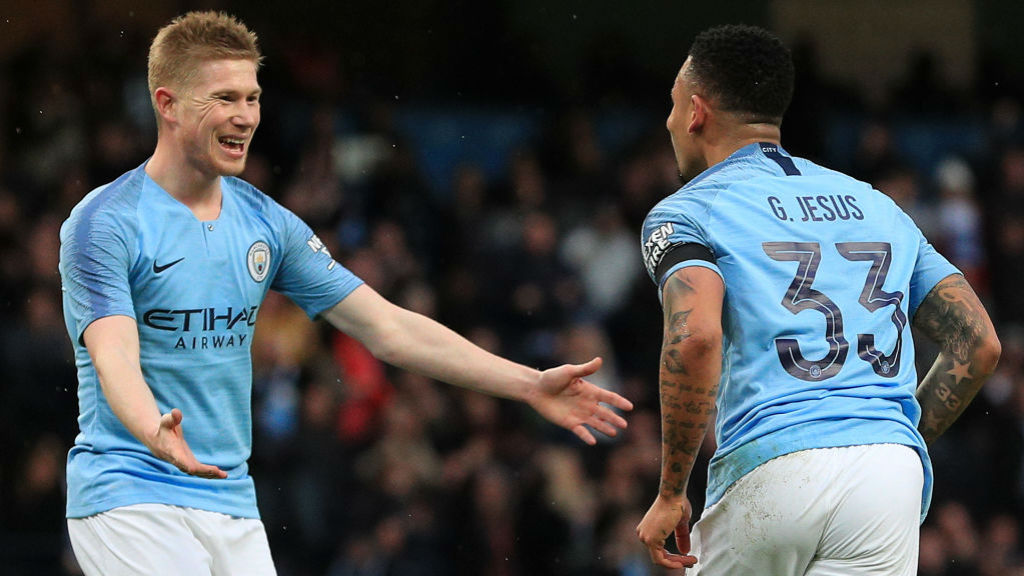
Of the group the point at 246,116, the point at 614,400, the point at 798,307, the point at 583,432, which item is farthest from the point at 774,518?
the point at 246,116

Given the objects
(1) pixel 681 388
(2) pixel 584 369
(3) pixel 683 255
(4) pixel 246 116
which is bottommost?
(2) pixel 584 369

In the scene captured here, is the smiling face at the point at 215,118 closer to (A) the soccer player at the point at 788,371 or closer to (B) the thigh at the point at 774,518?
(A) the soccer player at the point at 788,371

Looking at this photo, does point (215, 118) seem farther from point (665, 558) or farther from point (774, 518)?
point (774, 518)

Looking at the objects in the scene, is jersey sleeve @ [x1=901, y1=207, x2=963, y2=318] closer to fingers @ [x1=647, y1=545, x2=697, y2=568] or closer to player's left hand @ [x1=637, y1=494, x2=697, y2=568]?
player's left hand @ [x1=637, y1=494, x2=697, y2=568]

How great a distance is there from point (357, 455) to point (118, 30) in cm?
520

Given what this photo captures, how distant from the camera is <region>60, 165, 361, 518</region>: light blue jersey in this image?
462cm

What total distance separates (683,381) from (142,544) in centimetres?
173

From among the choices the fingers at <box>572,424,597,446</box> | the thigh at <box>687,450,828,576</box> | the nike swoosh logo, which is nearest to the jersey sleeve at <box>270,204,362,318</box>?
the nike swoosh logo

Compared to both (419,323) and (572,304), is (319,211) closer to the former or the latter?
(572,304)

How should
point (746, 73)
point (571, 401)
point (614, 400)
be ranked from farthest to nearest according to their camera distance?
point (571, 401) < point (614, 400) < point (746, 73)

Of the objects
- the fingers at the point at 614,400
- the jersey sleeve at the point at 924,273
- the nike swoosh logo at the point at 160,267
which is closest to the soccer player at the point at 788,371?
the jersey sleeve at the point at 924,273

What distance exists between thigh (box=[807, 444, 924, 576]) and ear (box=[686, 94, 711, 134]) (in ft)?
3.86

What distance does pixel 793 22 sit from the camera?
15.1 m

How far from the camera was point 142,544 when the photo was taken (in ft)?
14.9
